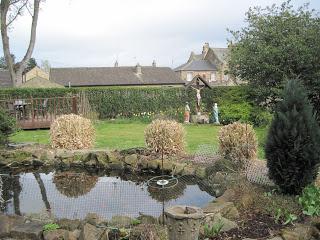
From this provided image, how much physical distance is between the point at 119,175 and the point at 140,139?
16.1 ft

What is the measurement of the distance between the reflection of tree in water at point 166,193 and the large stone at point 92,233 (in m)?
2.26

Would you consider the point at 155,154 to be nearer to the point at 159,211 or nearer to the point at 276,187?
the point at 159,211

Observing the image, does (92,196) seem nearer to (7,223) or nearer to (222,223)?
(7,223)

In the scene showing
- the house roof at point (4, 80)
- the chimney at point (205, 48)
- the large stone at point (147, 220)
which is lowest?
the large stone at point (147, 220)

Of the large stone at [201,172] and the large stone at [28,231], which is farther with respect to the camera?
the large stone at [201,172]

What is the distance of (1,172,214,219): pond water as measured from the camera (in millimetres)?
6453

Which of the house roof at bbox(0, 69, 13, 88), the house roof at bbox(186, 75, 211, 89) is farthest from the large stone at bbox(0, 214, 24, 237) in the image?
the house roof at bbox(0, 69, 13, 88)

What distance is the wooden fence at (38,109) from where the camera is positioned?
60.7 ft

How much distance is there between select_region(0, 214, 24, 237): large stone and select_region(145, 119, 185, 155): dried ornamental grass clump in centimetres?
467

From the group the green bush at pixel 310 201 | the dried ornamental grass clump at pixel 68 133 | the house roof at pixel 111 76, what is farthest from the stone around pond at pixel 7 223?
the house roof at pixel 111 76

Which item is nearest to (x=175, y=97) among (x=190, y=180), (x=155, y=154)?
(x=155, y=154)

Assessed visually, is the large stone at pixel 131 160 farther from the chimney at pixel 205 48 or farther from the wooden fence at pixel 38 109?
the chimney at pixel 205 48

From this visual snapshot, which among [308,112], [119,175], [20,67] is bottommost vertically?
[119,175]

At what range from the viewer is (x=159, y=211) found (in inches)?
249
